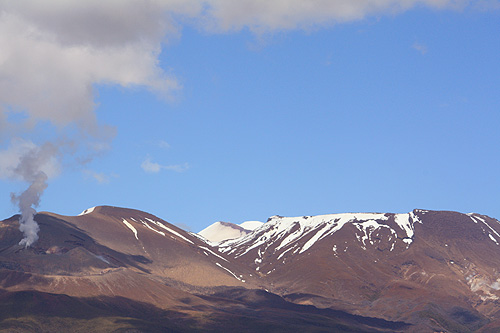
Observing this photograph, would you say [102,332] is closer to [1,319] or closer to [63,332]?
[63,332]

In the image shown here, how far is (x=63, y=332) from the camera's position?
197500 millimetres

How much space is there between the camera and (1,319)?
197375 millimetres

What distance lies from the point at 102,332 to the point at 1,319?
88.8 feet

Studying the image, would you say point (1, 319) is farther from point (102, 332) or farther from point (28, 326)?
point (102, 332)

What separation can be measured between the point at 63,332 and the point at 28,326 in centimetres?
924

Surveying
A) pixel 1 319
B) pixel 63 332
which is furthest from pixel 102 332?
pixel 1 319

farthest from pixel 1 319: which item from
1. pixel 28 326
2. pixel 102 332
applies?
pixel 102 332

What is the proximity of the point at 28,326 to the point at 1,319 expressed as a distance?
27.0 ft

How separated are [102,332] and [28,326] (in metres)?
19.4

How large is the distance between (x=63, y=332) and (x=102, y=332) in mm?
10270

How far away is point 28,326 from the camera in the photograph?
7692 inches

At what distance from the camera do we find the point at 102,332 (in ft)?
653
